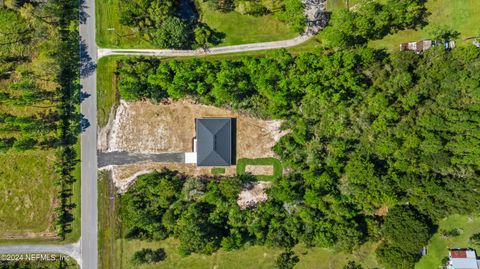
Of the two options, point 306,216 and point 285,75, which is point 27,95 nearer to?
point 285,75

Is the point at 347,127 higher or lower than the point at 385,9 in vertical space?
lower

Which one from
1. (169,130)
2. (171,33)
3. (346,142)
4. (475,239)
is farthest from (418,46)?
(169,130)

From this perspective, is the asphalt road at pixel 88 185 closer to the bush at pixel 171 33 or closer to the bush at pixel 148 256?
the bush at pixel 148 256

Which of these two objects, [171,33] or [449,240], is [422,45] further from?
[171,33]

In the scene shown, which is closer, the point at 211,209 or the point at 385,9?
the point at 385,9

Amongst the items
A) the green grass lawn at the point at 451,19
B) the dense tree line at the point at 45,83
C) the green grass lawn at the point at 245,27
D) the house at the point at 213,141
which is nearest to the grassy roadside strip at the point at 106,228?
the dense tree line at the point at 45,83

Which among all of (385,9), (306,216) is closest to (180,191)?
(306,216)
